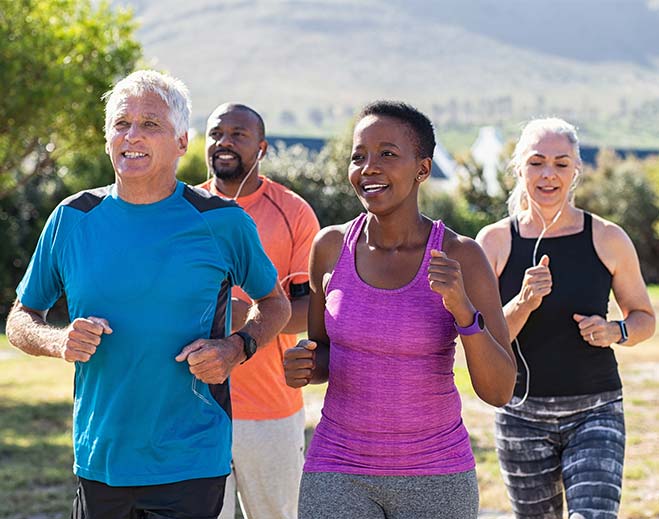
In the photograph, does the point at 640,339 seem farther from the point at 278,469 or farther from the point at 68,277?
the point at 68,277

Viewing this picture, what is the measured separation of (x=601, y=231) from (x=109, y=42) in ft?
33.3

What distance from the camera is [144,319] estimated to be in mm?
3688

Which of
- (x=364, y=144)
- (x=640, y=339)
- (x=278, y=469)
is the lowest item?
(x=278, y=469)

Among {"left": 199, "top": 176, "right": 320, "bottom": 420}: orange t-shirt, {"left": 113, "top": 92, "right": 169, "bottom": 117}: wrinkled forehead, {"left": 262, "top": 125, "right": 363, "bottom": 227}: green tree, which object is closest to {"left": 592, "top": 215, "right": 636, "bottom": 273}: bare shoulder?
{"left": 199, "top": 176, "right": 320, "bottom": 420}: orange t-shirt

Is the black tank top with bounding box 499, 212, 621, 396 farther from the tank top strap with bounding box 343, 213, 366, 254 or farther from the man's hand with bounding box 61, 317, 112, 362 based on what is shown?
the man's hand with bounding box 61, 317, 112, 362

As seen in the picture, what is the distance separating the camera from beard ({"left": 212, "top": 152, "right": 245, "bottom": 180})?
213 inches

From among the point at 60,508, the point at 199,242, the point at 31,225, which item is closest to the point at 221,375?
the point at 199,242

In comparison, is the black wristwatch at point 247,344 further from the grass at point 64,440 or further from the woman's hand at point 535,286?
the grass at point 64,440

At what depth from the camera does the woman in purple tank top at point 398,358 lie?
11.8 ft

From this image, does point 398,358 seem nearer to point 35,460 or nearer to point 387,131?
point 387,131

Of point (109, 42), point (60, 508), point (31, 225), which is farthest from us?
point (31, 225)

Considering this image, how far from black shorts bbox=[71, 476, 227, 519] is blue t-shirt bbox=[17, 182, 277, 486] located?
0.04 m

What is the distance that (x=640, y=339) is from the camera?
16.5ft

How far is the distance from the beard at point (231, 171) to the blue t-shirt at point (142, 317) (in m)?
1.48
